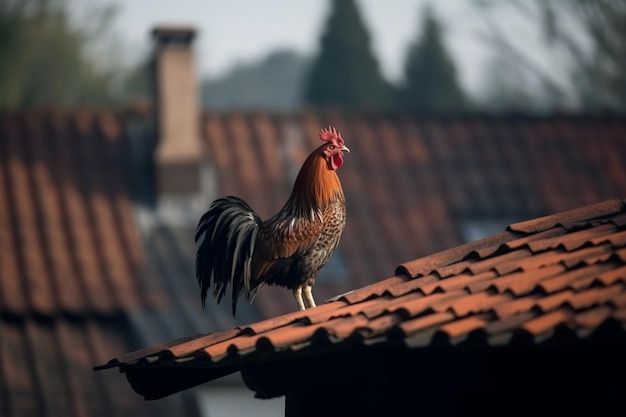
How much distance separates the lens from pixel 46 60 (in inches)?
1237

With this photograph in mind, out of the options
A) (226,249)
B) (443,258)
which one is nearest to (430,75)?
(226,249)

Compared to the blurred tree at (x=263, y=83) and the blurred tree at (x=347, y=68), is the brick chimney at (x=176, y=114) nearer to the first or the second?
the blurred tree at (x=347, y=68)

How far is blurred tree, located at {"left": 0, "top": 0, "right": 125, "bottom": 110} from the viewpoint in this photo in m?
29.6

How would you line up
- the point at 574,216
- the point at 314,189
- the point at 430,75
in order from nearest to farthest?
the point at 574,216
the point at 314,189
the point at 430,75

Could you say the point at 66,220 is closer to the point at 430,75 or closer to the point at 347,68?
the point at 347,68

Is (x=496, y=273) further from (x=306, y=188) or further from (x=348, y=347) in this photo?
(x=306, y=188)

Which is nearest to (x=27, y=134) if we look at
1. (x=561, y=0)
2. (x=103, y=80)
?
(x=561, y=0)

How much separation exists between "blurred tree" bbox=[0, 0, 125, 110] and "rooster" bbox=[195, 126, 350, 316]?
77.0ft

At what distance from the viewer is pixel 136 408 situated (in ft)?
41.0

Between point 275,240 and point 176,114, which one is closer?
point 275,240

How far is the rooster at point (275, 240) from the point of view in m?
6.14

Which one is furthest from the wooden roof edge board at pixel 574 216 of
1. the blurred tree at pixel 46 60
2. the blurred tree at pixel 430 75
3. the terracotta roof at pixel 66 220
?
the blurred tree at pixel 430 75

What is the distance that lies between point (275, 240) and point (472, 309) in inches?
74.8

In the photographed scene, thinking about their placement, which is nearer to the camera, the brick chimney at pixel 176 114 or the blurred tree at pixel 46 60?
the brick chimney at pixel 176 114
